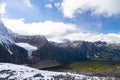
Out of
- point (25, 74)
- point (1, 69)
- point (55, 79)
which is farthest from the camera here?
point (1, 69)

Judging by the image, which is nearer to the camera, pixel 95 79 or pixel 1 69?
pixel 95 79

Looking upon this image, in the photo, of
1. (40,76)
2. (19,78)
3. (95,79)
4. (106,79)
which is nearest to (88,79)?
(95,79)

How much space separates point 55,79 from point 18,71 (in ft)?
49.4

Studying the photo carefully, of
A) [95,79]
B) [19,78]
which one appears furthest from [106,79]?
[19,78]

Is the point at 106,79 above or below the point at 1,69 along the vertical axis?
below

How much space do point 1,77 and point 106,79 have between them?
3032 cm

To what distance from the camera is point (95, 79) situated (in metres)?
76.9

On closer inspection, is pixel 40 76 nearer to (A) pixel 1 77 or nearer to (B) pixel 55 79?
(B) pixel 55 79

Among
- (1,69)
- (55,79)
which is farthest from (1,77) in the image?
(55,79)

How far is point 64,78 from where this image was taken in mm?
75938

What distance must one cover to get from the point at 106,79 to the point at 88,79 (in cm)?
709

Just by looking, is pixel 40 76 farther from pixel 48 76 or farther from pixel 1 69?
pixel 1 69

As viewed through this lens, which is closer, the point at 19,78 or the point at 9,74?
the point at 19,78

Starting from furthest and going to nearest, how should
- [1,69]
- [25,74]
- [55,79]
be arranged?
1. [1,69]
2. [25,74]
3. [55,79]
